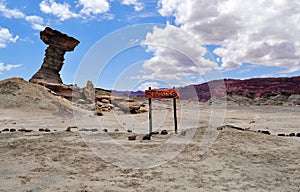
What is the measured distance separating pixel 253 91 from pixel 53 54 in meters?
39.4

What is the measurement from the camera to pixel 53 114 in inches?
957

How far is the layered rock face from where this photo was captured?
37.3 meters

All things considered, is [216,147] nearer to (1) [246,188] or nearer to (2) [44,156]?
(1) [246,188]

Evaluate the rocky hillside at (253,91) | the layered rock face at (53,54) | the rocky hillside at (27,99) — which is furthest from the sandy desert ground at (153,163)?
the rocky hillside at (253,91)

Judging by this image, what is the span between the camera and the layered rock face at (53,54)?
122ft

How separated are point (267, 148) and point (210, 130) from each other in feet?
8.56

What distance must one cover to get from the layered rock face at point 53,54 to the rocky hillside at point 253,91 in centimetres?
1614

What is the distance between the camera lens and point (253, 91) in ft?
196

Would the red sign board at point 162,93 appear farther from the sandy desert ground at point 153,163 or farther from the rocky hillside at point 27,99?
the rocky hillside at point 27,99

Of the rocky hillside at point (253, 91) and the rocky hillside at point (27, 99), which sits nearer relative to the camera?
the rocky hillside at point (27, 99)

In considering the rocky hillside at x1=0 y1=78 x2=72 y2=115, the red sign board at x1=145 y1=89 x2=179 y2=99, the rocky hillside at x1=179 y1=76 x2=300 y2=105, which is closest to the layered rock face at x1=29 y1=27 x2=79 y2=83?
the rocky hillside at x1=0 y1=78 x2=72 y2=115

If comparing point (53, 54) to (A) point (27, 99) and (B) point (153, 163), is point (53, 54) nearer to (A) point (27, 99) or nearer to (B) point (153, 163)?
(A) point (27, 99)

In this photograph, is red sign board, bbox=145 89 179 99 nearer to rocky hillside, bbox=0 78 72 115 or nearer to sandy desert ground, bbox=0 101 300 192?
sandy desert ground, bbox=0 101 300 192

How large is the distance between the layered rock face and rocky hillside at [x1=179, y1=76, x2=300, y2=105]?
16.1m
